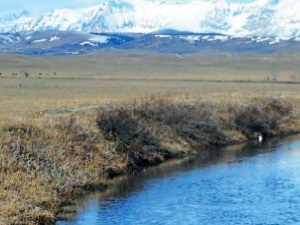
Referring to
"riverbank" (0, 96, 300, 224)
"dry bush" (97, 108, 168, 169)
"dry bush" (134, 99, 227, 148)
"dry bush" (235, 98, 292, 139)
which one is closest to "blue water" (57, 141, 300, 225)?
"riverbank" (0, 96, 300, 224)

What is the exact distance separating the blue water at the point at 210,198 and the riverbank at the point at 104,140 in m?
1.64

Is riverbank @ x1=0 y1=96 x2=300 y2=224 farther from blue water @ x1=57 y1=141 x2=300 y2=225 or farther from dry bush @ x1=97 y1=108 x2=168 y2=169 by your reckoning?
blue water @ x1=57 y1=141 x2=300 y2=225

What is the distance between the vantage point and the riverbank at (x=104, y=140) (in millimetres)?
26609

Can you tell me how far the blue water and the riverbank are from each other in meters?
1.64

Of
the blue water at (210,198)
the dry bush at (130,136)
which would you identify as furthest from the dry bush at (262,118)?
the dry bush at (130,136)

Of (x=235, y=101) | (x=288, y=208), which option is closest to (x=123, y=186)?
(x=288, y=208)

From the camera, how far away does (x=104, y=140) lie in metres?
36.2

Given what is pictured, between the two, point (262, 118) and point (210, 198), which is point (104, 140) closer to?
point (210, 198)

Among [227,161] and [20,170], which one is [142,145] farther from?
[20,170]

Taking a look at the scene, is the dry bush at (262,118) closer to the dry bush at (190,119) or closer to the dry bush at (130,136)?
the dry bush at (190,119)

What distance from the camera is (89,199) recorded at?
96.7 ft

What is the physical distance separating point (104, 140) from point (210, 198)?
807 cm

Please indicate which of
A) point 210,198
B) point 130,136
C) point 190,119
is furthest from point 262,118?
point 210,198

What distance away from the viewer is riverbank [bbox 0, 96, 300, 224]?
87.3ft
